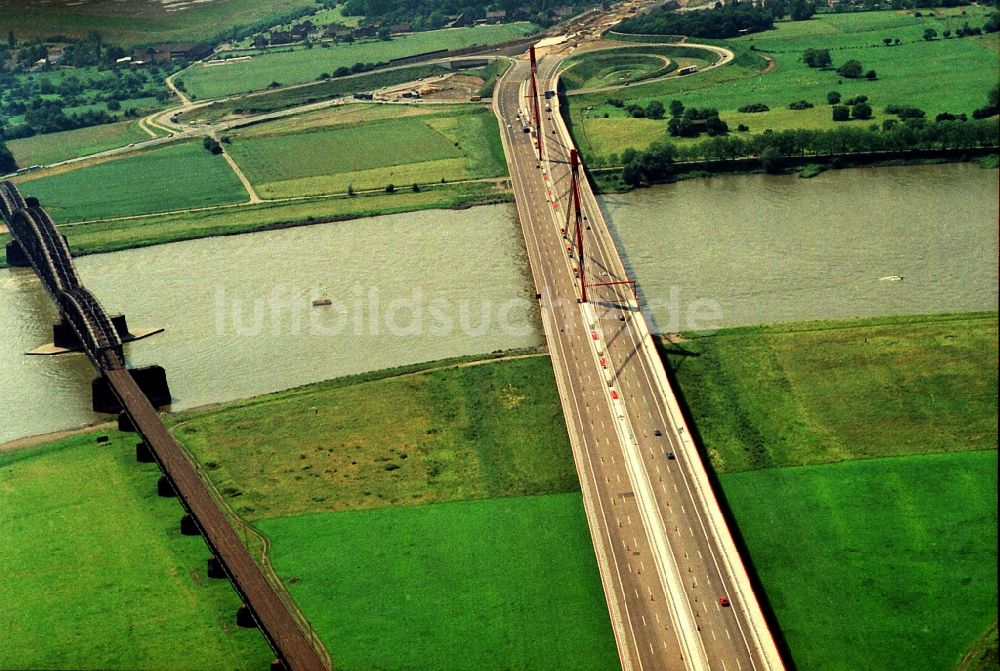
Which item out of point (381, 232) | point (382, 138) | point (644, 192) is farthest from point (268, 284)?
point (382, 138)

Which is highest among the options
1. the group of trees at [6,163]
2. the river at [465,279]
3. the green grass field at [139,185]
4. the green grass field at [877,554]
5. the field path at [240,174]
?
the group of trees at [6,163]

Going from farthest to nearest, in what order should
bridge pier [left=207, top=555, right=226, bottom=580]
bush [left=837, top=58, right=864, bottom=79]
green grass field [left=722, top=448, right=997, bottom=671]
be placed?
1. bush [left=837, top=58, right=864, bottom=79]
2. bridge pier [left=207, top=555, right=226, bottom=580]
3. green grass field [left=722, top=448, right=997, bottom=671]

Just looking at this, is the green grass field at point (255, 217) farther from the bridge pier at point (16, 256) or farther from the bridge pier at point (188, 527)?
the bridge pier at point (188, 527)

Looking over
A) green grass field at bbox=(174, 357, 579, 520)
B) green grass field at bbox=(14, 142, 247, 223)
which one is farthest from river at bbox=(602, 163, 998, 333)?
green grass field at bbox=(14, 142, 247, 223)

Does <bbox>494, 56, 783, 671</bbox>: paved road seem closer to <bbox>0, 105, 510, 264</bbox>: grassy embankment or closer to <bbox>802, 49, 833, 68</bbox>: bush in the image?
<bbox>0, 105, 510, 264</bbox>: grassy embankment

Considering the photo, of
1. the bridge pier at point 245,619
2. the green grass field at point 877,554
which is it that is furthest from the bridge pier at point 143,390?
the green grass field at point 877,554

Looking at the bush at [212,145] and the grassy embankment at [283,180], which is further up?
the bush at [212,145]

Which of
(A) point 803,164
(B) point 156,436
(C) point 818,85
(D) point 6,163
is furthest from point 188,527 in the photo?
(D) point 6,163

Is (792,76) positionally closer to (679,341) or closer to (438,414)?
(679,341)
